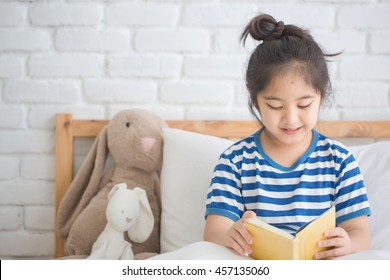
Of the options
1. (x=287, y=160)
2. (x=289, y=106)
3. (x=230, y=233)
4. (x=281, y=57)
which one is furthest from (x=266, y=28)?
(x=230, y=233)

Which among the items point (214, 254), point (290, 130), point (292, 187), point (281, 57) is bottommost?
point (214, 254)

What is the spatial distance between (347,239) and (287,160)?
233mm

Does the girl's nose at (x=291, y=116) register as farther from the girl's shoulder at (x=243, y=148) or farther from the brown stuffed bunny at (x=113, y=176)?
the brown stuffed bunny at (x=113, y=176)

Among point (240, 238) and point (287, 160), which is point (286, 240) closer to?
point (240, 238)

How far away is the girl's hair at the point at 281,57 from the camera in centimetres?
107

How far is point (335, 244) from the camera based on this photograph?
38.1 inches

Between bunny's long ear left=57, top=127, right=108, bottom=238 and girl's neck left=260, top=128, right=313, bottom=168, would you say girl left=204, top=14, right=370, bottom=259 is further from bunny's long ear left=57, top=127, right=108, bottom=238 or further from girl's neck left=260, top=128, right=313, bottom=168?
bunny's long ear left=57, top=127, right=108, bottom=238

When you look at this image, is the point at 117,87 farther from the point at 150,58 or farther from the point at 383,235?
the point at 383,235

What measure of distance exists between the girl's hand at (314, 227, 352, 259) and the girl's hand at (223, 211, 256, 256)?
13cm

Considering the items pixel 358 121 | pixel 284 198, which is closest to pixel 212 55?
pixel 358 121

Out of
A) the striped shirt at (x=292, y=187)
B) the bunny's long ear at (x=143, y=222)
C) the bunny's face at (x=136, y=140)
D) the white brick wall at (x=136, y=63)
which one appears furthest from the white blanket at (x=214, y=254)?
the white brick wall at (x=136, y=63)

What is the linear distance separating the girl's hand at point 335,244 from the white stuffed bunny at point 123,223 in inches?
20.6

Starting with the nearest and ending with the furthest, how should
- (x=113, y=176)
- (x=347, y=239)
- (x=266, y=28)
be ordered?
1. (x=347, y=239)
2. (x=266, y=28)
3. (x=113, y=176)

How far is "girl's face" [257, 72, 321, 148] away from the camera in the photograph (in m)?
1.05
